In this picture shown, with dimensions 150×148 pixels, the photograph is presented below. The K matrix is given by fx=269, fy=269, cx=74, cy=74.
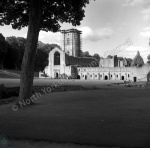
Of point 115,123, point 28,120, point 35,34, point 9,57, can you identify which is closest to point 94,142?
point 115,123

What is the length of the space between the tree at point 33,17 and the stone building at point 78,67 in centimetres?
6439

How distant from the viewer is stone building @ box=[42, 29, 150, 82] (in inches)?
3691

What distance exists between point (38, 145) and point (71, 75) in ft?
307

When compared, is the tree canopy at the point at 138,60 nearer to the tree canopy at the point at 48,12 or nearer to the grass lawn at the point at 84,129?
the tree canopy at the point at 48,12

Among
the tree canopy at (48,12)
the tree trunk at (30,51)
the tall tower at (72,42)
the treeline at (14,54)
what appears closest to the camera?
the tree trunk at (30,51)

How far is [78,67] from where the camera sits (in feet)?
336

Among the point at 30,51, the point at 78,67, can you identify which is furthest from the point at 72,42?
the point at 30,51

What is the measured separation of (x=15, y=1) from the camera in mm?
16969

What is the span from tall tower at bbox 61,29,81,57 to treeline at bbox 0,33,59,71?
11.5m

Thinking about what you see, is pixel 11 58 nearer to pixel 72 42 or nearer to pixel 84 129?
pixel 72 42

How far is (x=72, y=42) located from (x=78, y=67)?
82.8 feet

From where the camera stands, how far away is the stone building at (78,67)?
9375 cm

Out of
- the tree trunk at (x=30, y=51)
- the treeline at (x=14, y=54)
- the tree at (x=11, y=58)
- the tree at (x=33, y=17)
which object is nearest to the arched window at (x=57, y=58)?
the treeline at (x=14, y=54)

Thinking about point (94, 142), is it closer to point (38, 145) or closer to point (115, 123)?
point (38, 145)
